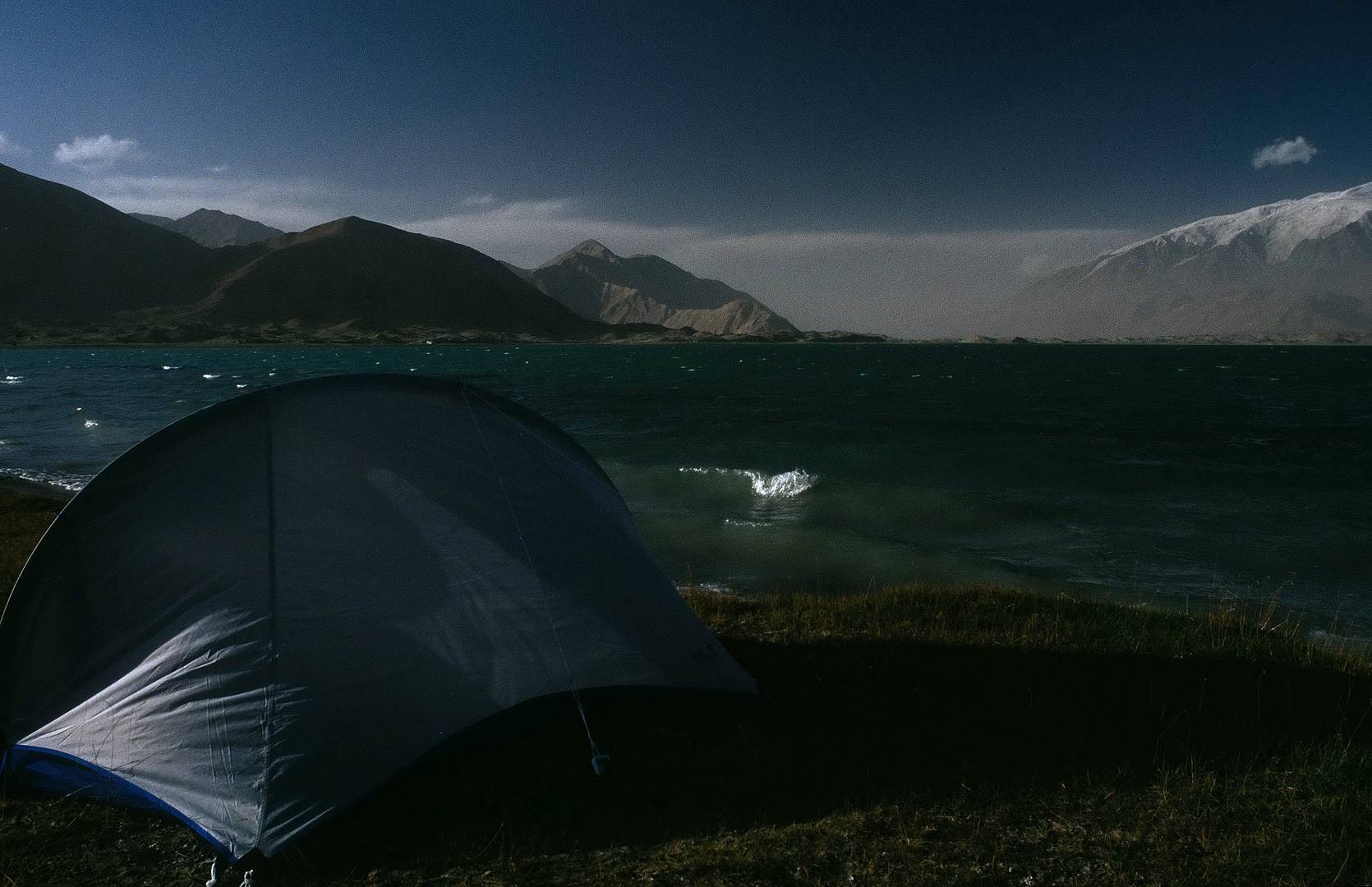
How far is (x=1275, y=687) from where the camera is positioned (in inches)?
276

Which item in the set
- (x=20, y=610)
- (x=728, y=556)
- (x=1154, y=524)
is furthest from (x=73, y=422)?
(x=1154, y=524)

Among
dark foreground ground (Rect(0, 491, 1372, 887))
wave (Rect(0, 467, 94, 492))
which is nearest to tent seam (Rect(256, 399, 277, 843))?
dark foreground ground (Rect(0, 491, 1372, 887))

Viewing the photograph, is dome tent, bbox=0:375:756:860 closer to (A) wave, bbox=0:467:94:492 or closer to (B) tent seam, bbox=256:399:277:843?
(B) tent seam, bbox=256:399:277:843

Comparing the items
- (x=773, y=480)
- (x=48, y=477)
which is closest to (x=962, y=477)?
(x=773, y=480)

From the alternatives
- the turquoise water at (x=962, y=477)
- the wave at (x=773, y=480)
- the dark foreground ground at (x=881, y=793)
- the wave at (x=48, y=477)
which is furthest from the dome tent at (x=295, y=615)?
the wave at (x=48, y=477)

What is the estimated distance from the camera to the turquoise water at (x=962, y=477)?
51.3 ft

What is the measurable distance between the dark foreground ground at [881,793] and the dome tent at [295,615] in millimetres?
290

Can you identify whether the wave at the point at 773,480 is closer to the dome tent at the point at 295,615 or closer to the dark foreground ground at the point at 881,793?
the dark foreground ground at the point at 881,793

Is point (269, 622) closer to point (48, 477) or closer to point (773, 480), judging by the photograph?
point (773, 480)

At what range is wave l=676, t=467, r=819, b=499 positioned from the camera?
905 inches

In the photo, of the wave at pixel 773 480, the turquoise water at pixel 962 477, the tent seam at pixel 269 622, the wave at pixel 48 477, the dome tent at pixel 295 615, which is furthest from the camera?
the wave at pixel 773 480

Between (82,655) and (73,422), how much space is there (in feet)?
138

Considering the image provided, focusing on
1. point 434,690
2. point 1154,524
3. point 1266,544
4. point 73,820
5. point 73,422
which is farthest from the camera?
point 73,422

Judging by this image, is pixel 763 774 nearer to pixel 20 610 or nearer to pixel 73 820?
pixel 73 820
